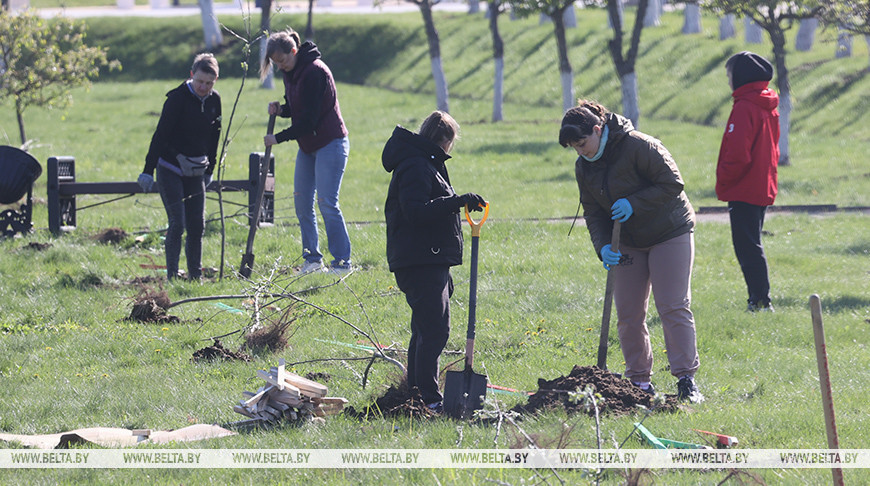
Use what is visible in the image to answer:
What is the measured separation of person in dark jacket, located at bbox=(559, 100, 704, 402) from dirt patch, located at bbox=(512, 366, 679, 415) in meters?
0.38

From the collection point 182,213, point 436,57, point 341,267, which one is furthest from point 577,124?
point 436,57

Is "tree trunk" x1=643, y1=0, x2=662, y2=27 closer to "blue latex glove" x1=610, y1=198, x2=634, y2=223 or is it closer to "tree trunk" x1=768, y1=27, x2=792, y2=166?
"tree trunk" x1=768, y1=27, x2=792, y2=166

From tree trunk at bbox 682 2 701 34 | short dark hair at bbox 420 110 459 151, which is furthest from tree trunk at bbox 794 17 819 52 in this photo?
short dark hair at bbox 420 110 459 151

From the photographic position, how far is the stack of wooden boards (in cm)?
502

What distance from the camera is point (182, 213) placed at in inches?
329

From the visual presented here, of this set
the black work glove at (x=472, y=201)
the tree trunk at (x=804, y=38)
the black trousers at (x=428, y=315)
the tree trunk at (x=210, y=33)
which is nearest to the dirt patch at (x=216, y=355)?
the black trousers at (x=428, y=315)

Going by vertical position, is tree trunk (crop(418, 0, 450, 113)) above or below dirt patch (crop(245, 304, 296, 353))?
above

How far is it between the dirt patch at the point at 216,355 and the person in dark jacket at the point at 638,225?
8.26 ft

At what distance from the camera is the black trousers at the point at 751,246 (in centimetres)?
759

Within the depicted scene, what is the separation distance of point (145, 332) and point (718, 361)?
164 inches

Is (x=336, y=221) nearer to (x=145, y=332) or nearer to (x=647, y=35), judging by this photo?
(x=145, y=332)

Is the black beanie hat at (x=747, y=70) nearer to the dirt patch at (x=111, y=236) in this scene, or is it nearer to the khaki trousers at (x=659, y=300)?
the khaki trousers at (x=659, y=300)

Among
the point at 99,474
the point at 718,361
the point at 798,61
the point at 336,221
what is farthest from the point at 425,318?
the point at 798,61

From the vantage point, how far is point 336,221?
341 inches
